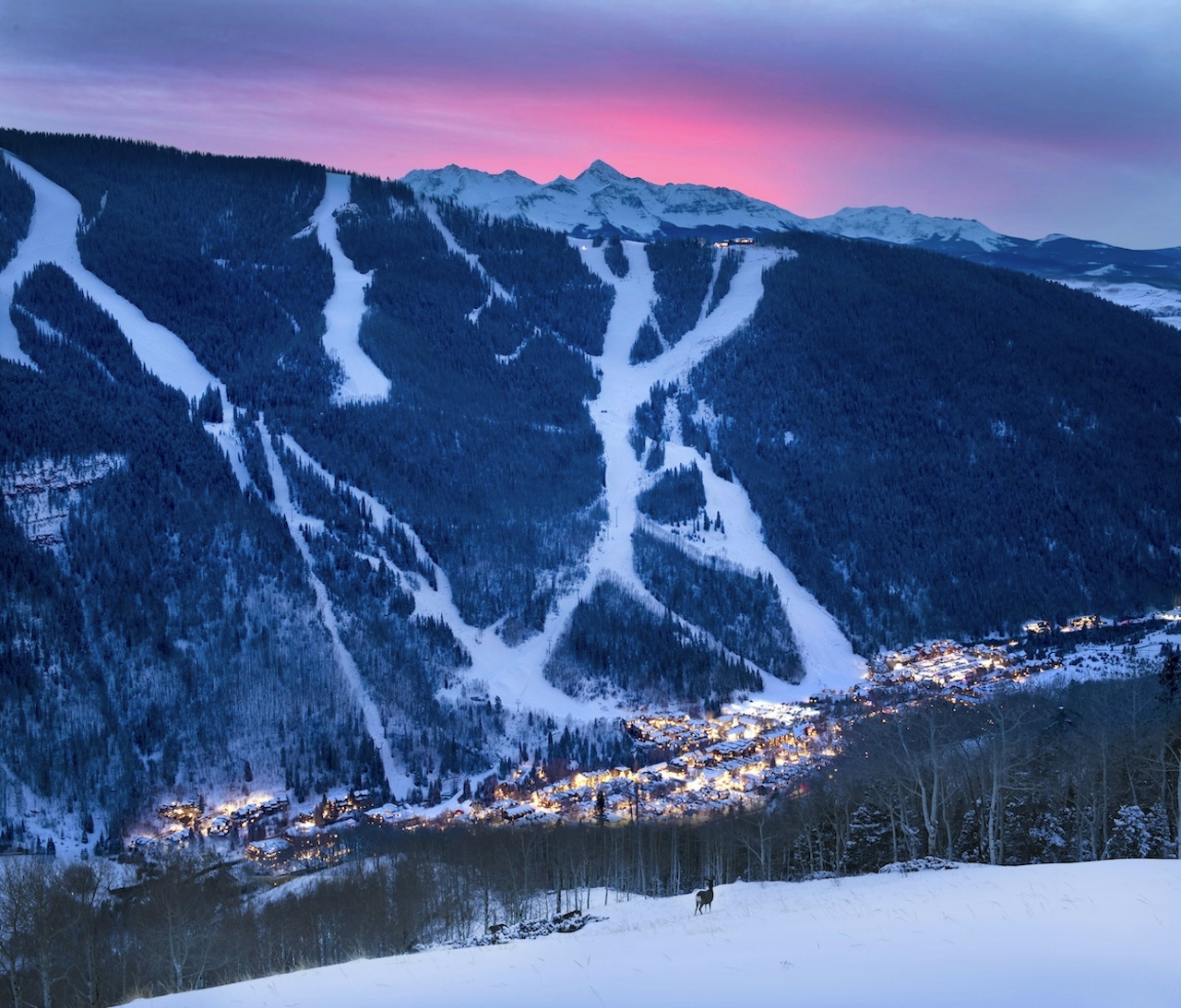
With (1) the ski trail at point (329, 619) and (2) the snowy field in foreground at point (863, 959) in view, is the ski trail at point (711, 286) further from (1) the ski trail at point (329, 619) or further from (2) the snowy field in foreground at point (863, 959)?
(2) the snowy field in foreground at point (863, 959)

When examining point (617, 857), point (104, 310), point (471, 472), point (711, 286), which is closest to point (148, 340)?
point (104, 310)

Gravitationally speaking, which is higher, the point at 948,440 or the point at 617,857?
the point at 948,440

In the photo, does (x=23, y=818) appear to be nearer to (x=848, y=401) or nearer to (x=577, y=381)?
(x=577, y=381)

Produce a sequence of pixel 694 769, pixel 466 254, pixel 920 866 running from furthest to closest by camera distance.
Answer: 1. pixel 466 254
2. pixel 694 769
3. pixel 920 866

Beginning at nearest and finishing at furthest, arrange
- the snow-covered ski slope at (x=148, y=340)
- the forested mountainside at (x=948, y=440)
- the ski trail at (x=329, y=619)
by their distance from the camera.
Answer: the ski trail at (x=329, y=619)
the snow-covered ski slope at (x=148, y=340)
the forested mountainside at (x=948, y=440)

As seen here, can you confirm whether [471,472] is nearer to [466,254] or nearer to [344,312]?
[344,312]

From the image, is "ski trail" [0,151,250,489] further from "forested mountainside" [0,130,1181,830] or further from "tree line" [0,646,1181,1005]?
"tree line" [0,646,1181,1005]

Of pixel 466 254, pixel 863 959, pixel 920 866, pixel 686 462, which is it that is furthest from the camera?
pixel 466 254

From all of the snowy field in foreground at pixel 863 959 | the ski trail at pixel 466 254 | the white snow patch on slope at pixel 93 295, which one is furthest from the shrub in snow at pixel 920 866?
the ski trail at pixel 466 254

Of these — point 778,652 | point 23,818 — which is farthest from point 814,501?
point 23,818
